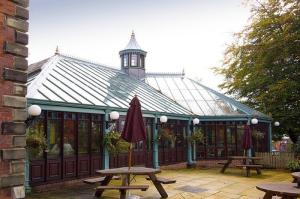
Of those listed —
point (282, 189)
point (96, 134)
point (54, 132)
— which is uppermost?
point (54, 132)

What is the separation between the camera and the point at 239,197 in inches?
386

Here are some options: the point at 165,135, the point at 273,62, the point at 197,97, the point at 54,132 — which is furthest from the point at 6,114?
the point at 273,62

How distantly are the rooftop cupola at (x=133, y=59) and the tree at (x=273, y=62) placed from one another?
22.2ft

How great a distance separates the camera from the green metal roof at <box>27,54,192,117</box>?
38.7ft

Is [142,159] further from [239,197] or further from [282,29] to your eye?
[282,29]

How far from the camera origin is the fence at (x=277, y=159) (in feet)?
56.6

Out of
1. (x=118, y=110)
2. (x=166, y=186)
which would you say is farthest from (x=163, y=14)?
(x=166, y=186)

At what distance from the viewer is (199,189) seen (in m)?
11.0

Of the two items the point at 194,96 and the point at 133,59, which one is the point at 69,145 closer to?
the point at 194,96

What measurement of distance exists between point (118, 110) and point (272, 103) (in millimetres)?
12599

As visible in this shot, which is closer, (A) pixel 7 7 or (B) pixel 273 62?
(A) pixel 7 7

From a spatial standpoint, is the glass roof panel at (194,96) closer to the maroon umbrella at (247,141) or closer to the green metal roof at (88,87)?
the green metal roof at (88,87)

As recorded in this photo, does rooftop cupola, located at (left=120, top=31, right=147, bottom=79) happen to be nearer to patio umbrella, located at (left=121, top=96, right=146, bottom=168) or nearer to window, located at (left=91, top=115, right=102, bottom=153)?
window, located at (left=91, top=115, right=102, bottom=153)

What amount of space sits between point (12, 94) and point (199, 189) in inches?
308
